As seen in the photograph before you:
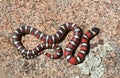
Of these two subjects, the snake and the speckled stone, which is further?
the snake

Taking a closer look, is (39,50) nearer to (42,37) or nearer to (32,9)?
(42,37)

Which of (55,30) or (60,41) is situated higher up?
(55,30)

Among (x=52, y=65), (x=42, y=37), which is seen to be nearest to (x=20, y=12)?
(x=42, y=37)

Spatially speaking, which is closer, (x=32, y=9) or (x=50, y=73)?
(x=50, y=73)

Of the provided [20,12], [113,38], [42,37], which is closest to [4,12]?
[20,12]

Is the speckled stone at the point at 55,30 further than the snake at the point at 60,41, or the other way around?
the snake at the point at 60,41

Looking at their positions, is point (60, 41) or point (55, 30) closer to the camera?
point (60, 41)

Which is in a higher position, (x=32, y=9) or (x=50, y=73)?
(x=32, y=9)
